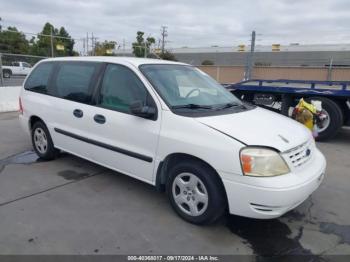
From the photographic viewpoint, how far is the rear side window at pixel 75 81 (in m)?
4.23

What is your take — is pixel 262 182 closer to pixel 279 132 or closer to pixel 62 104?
pixel 279 132

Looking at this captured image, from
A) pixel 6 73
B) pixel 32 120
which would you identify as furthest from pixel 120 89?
pixel 6 73

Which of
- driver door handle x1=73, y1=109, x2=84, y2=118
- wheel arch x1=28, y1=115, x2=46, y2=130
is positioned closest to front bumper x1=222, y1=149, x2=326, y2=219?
driver door handle x1=73, y1=109, x2=84, y2=118

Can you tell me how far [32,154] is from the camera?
18.5ft

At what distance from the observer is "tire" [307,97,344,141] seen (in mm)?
7113

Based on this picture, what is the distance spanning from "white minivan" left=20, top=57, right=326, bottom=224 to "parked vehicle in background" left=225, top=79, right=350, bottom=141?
13.1 ft

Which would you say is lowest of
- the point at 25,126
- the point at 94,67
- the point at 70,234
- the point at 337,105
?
the point at 70,234

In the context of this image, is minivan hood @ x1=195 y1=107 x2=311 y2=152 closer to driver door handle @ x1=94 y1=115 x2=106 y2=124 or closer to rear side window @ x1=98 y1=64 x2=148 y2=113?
rear side window @ x1=98 y1=64 x2=148 y2=113

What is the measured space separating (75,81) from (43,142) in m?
1.34

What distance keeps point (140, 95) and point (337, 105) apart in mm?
5442

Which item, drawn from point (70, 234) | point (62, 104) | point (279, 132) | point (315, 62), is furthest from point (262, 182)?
point (315, 62)

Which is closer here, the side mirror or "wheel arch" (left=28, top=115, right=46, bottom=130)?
the side mirror

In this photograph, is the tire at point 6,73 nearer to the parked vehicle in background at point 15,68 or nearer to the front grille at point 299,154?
the parked vehicle in background at point 15,68

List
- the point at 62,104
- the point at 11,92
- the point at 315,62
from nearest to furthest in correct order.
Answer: the point at 62,104, the point at 11,92, the point at 315,62
